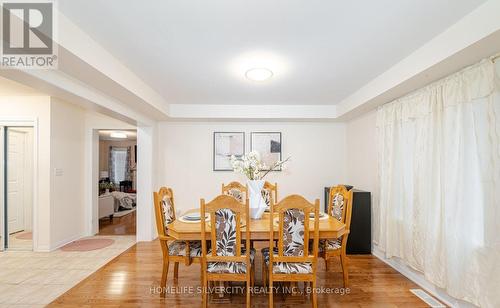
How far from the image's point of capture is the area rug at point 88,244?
389 centimetres

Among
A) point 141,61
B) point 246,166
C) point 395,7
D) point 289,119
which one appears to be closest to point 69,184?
point 141,61

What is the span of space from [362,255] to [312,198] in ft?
4.50

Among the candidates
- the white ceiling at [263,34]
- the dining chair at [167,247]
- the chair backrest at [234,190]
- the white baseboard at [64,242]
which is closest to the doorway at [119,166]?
the white baseboard at [64,242]

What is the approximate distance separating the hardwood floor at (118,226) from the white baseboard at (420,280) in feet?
14.9

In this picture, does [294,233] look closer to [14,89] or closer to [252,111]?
[252,111]

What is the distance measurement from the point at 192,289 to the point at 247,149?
2.66 m

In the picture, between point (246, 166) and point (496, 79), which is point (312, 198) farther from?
point (496, 79)

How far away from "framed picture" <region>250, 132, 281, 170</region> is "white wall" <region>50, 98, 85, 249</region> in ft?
10.6

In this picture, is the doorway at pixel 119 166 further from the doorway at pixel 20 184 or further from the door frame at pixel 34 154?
the door frame at pixel 34 154

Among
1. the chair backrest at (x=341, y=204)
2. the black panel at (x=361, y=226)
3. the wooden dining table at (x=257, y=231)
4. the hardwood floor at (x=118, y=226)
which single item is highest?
the chair backrest at (x=341, y=204)

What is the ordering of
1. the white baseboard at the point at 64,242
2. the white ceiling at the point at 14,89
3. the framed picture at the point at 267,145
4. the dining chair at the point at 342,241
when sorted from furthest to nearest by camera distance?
1. the framed picture at the point at 267,145
2. the white baseboard at the point at 64,242
3. the white ceiling at the point at 14,89
4. the dining chair at the point at 342,241

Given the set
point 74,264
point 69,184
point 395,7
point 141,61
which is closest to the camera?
point 395,7

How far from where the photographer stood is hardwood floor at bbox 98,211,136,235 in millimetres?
4931

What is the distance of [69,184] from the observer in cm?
422
